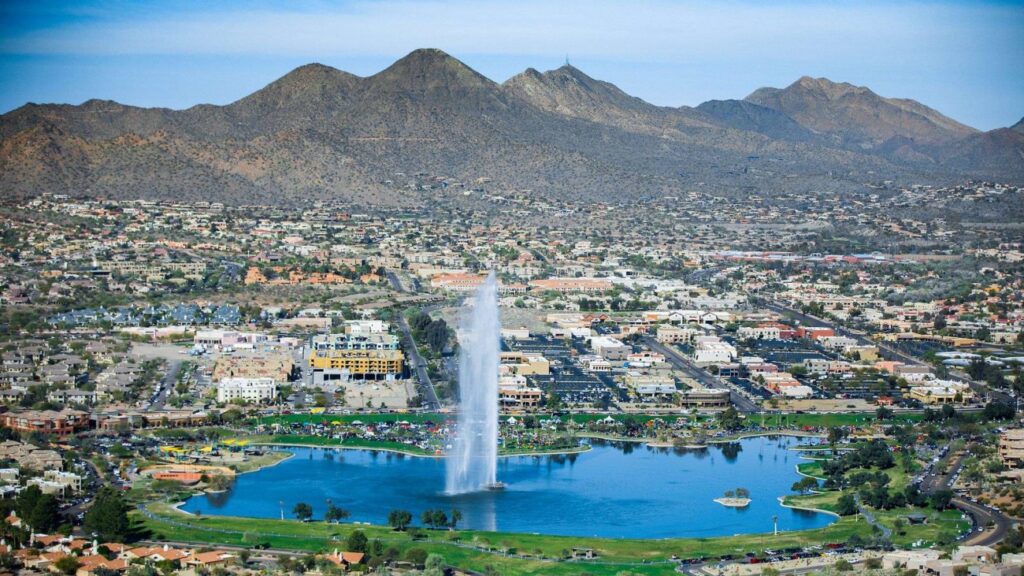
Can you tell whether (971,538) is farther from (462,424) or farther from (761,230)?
(761,230)

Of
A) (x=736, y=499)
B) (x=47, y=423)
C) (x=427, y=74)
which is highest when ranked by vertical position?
(x=427, y=74)

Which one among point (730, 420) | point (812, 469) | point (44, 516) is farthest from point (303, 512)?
point (730, 420)

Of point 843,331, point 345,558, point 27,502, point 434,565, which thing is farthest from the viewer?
point 843,331

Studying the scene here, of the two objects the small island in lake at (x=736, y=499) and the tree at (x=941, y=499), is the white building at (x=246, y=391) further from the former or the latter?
the tree at (x=941, y=499)

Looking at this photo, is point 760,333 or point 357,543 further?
point 760,333

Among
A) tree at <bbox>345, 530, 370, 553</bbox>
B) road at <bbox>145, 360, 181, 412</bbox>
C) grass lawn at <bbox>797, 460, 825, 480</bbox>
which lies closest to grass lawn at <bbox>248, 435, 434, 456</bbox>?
road at <bbox>145, 360, 181, 412</bbox>

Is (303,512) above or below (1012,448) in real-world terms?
below

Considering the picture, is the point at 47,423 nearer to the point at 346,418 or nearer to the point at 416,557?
the point at 346,418

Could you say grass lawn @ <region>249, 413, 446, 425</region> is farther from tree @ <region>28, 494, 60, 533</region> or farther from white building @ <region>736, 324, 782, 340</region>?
white building @ <region>736, 324, 782, 340</region>
